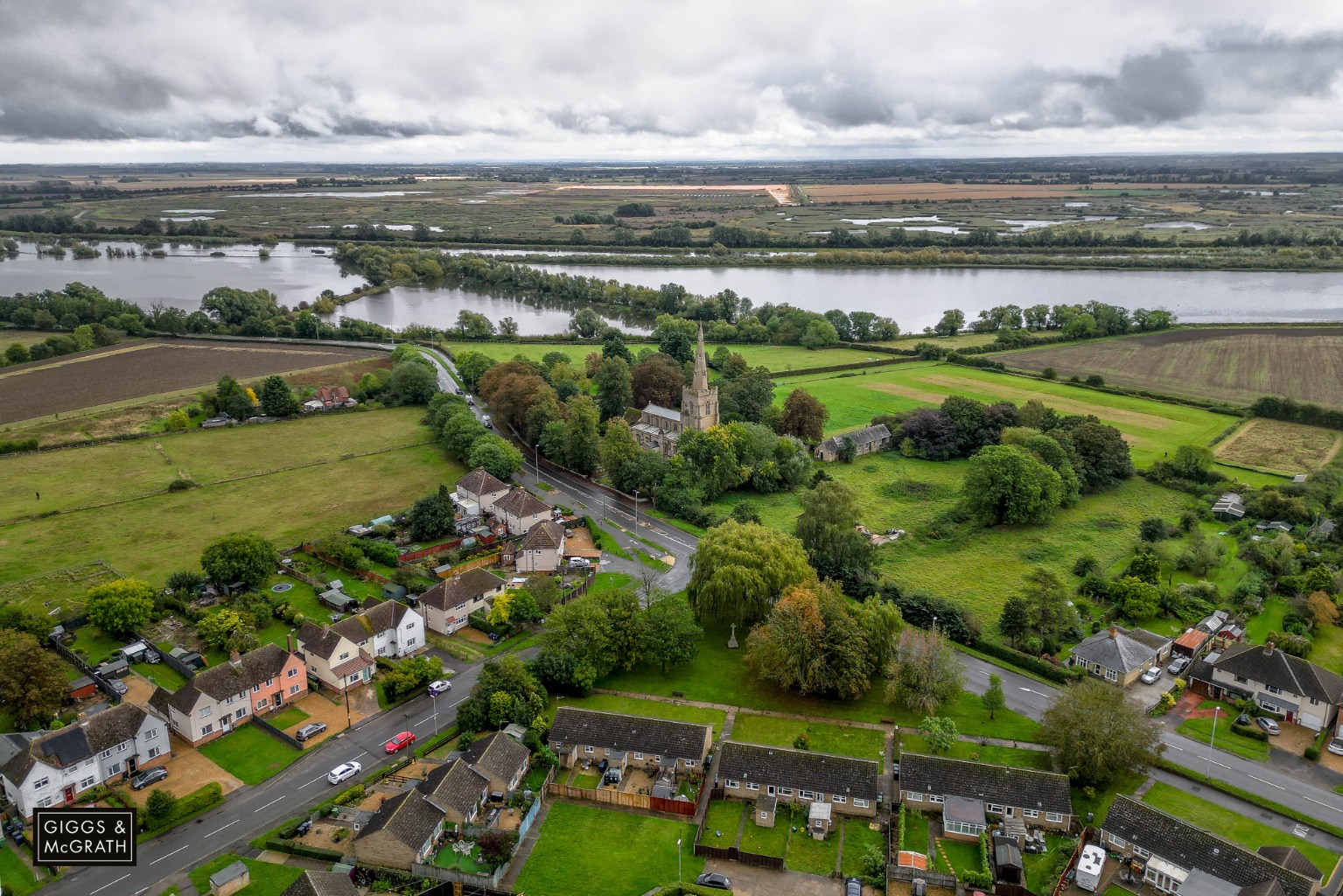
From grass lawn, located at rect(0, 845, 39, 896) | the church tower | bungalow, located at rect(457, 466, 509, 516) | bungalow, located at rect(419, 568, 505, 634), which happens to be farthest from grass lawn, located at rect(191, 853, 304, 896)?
the church tower

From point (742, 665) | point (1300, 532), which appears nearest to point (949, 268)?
point (1300, 532)

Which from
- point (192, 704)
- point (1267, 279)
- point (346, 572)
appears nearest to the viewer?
point (192, 704)

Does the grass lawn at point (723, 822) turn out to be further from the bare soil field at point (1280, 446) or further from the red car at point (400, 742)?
the bare soil field at point (1280, 446)

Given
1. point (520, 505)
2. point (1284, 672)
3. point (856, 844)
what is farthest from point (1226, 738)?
point (520, 505)

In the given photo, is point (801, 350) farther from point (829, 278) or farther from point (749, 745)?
point (749, 745)

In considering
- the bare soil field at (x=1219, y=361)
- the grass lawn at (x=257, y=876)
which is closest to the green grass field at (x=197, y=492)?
the grass lawn at (x=257, y=876)

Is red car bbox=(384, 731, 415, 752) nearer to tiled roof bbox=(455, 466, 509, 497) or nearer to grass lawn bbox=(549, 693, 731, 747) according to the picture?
grass lawn bbox=(549, 693, 731, 747)
